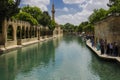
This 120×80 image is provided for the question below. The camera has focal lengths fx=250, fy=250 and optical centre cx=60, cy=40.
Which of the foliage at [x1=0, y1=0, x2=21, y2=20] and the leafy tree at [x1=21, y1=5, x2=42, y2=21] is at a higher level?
the leafy tree at [x1=21, y1=5, x2=42, y2=21]

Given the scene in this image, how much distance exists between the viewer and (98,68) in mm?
18297

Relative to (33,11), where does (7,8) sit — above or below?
below

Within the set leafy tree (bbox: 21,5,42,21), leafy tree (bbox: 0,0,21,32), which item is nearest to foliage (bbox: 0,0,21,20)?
leafy tree (bbox: 0,0,21,32)

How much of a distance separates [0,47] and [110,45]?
14388 mm

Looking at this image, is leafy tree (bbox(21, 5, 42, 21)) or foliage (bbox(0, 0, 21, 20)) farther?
leafy tree (bbox(21, 5, 42, 21))

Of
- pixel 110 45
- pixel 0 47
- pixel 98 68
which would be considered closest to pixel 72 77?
pixel 98 68

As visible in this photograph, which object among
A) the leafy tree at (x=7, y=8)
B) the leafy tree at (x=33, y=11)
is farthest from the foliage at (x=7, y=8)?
the leafy tree at (x=33, y=11)

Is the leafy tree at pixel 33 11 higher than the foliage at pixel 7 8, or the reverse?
the leafy tree at pixel 33 11

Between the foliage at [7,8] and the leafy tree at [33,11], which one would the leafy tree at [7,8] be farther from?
the leafy tree at [33,11]

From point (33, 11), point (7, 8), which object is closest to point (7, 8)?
point (7, 8)

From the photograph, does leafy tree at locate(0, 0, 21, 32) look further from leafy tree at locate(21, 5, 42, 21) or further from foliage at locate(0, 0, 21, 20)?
leafy tree at locate(21, 5, 42, 21)

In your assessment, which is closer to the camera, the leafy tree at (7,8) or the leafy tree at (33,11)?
the leafy tree at (7,8)

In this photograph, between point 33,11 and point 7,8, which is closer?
point 7,8

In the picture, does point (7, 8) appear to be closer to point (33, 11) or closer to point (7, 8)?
point (7, 8)
